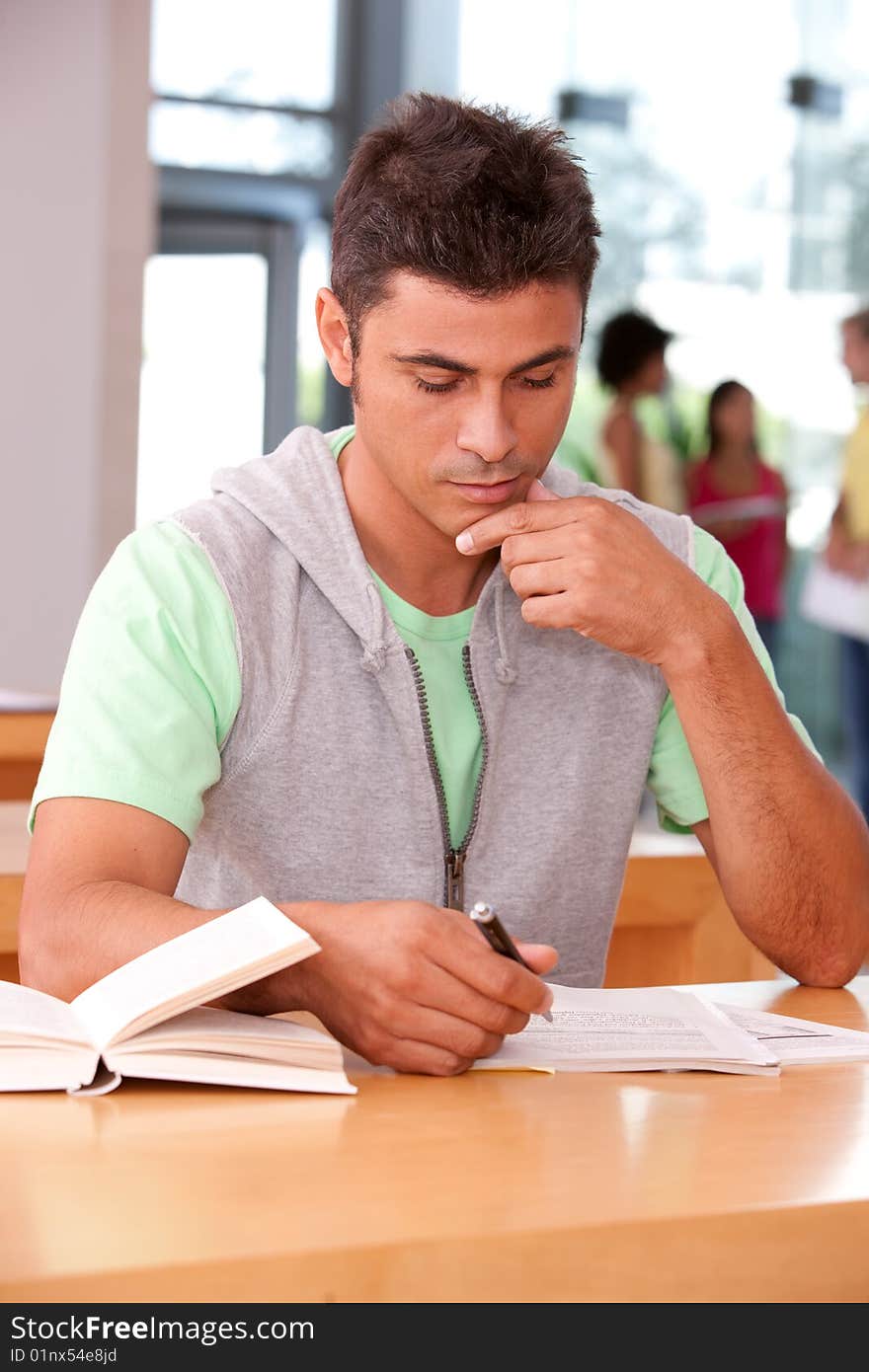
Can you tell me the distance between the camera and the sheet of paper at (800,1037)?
1153 millimetres

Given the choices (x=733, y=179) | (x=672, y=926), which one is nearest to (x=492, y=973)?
(x=672, y=926)

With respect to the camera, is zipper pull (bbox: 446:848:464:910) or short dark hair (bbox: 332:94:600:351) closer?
short dark hair (bbox: 332:94:600:351)

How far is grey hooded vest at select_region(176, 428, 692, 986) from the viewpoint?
4.71 ft

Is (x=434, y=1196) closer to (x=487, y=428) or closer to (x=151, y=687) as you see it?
(x=151, y=687)

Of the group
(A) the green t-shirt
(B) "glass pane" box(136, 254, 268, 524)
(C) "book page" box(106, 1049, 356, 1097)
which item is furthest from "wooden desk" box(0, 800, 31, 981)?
(B) "glass pane" box(136, 254, 268, 524)

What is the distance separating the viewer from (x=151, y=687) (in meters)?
1.34

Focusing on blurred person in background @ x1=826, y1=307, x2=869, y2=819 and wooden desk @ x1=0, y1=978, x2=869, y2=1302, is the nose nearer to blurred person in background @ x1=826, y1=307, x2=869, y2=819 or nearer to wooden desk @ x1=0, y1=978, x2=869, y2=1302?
wooden desk @ x1=0, y1=978, x2=869, y2=1302

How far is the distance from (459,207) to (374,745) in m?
0.45

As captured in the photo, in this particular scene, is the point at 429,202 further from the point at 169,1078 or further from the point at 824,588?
the point at 824,588

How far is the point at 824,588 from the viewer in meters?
4.68

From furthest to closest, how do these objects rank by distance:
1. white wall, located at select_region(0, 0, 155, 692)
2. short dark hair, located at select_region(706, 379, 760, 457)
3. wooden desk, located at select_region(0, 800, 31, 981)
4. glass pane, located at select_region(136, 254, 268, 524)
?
glass pane, located at select_region(136, 254, 268, 524) < short dark hair, located at select_region(706, 379, 760, 457) < white wall, located at select_region(0, 0, 155, 692) < wooden desk, located at select_region(0, 800, 31, 981)

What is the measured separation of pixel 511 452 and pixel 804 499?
18.2ft

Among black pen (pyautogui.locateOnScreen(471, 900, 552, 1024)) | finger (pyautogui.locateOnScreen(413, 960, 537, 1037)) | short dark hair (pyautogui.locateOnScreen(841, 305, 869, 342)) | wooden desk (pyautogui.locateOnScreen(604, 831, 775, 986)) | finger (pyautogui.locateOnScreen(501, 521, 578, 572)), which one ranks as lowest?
wooden desk (pyautogui.locateOnScreen(604, 831, 775, 986))

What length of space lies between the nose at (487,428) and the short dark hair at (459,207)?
0.09 m
